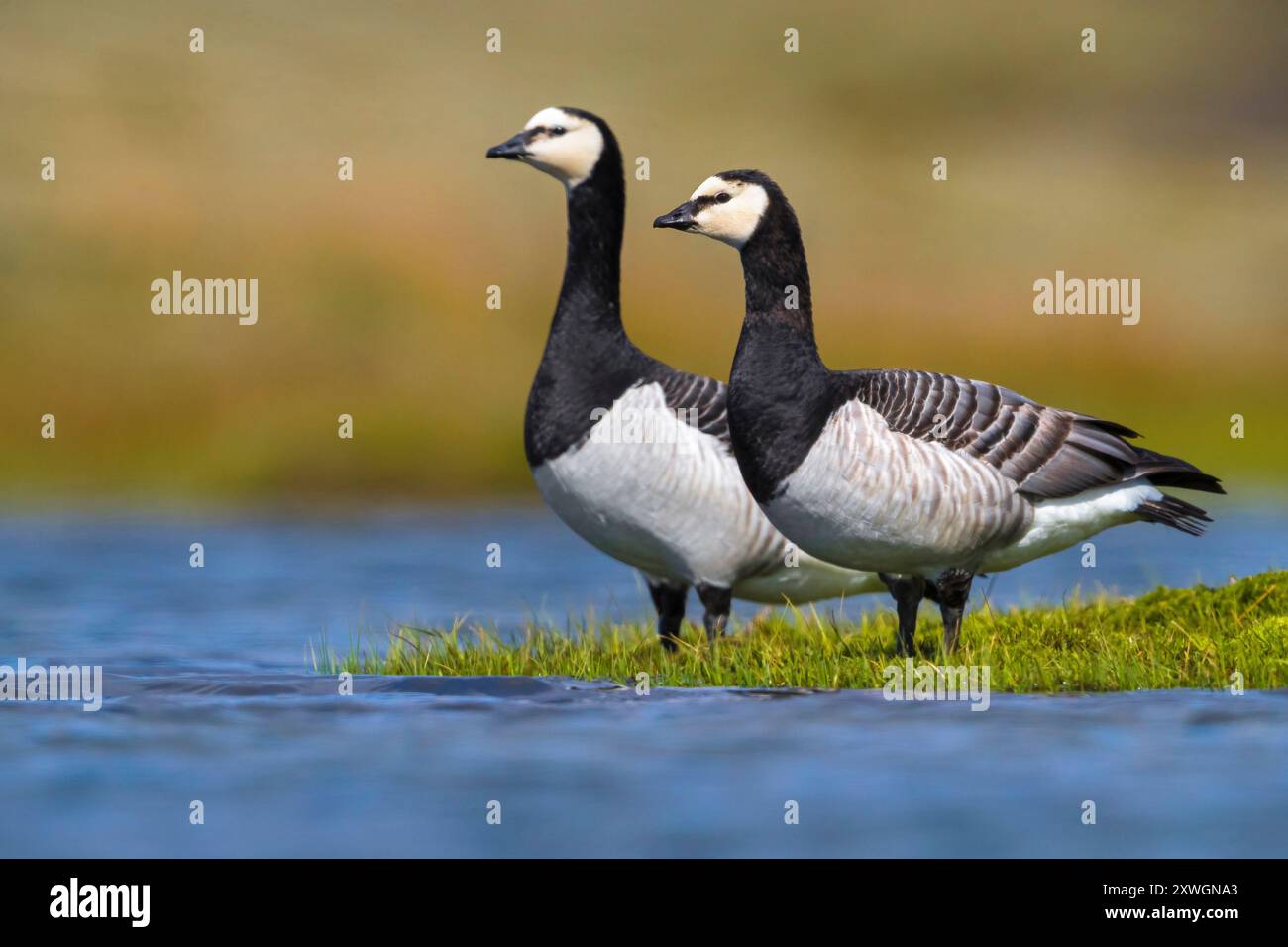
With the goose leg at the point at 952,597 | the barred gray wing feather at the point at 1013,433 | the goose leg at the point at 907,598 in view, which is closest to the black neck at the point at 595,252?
the barred gray wing feather at the point at 1013,433

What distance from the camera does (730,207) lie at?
12.3 m

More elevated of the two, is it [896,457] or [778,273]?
[778,273]

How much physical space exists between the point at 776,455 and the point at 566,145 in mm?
3527

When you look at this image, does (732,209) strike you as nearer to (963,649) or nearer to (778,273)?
(778,273)

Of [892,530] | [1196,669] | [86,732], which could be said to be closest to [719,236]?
[892,530]

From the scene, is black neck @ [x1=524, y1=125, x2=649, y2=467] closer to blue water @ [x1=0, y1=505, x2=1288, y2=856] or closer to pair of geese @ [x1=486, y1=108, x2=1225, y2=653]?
pair of geese @ [x1=486, y1=108, x2=1225, y2=653]

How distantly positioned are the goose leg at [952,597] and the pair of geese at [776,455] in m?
0.02

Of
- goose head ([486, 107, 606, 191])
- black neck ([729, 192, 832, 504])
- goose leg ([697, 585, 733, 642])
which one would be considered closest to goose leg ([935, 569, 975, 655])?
black neck ([729, 192, 832, 504])

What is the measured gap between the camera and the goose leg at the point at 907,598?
12.9 m

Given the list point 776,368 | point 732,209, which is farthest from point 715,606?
point 732,209

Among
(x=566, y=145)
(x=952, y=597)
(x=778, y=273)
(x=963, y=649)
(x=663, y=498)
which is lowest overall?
(x=963, y=649)

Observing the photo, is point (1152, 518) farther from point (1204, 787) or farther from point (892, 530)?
point (1204, 787)

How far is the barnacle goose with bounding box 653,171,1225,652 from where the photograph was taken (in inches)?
468

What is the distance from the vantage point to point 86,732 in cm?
1151
